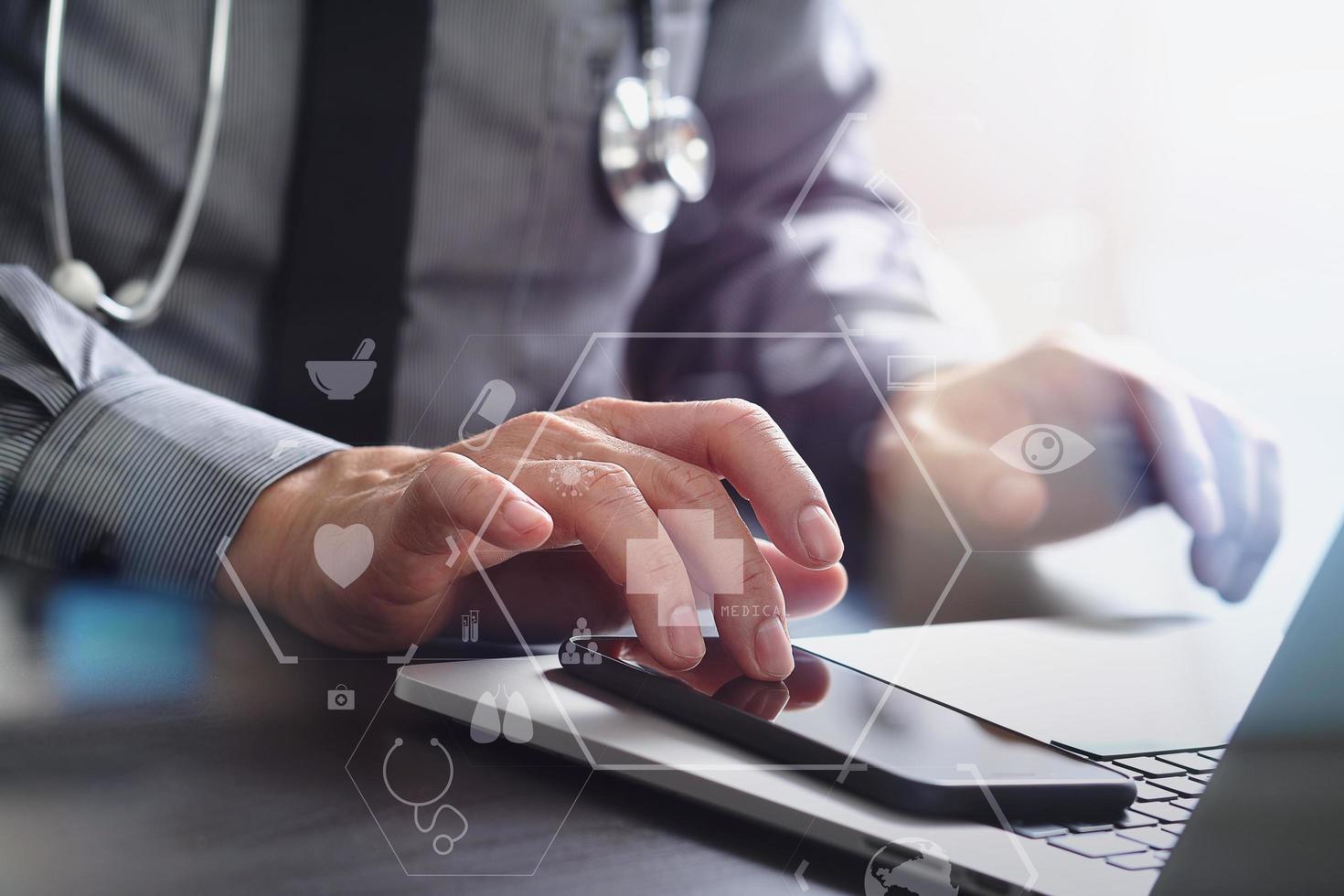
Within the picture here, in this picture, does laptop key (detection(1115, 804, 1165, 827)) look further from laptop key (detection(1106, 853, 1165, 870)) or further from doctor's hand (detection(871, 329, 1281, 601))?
doctor's hand (detection(871, 329, 1281, 601))

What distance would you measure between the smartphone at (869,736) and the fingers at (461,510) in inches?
1.6

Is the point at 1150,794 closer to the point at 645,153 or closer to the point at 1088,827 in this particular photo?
the point at 1088,827

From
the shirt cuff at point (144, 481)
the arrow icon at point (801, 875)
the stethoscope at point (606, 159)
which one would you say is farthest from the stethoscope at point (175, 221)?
the arrow icon at point (801, 875)

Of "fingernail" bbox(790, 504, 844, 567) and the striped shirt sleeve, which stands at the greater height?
"fingernail" bbox(790, 504, 844, 567)

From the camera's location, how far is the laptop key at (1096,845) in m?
0.20

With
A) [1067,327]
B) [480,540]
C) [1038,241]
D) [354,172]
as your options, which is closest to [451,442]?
[480,540]

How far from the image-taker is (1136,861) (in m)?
0.20

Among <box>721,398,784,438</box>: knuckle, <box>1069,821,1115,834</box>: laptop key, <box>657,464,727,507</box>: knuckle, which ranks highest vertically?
<box>721,398,784,438</box>: knuckle

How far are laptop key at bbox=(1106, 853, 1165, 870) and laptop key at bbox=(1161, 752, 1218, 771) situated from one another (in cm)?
6

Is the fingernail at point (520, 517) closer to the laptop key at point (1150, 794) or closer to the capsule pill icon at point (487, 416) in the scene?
the capsule pill icon at point (487, 416)

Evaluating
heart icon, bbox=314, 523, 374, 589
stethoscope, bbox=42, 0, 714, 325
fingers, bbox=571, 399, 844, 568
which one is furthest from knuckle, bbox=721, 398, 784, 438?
stethoscope, bbox=42, 0, 714, 325

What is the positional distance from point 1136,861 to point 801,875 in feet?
0.22

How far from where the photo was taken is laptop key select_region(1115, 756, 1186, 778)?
244mm

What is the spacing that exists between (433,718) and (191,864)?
7cm
